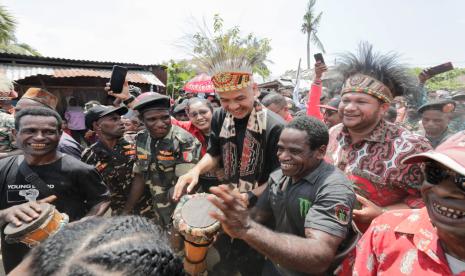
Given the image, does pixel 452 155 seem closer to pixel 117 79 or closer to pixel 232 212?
pixel 232 212

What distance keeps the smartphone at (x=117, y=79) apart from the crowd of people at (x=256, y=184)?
4.8 inches

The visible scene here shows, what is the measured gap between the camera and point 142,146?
3.41 m

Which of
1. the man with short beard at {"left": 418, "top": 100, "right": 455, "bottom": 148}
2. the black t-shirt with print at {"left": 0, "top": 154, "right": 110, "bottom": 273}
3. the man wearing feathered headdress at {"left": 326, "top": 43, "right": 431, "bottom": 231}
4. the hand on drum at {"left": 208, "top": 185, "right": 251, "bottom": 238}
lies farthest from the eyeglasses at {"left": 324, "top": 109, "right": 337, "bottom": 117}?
the hand on drum at {"left": 208, "top": 185, "right": 251, "bottom": 238}

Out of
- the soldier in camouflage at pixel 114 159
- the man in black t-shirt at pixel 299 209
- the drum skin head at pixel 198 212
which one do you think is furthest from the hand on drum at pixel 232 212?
the soldier in camouflage at pixel 114 159

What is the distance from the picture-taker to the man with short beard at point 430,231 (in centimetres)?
125

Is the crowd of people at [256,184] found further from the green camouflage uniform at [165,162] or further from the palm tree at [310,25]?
the palm tree at [310,25]

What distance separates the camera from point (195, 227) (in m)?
2.08

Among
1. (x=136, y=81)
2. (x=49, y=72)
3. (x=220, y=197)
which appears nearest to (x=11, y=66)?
(x=49, y=72)

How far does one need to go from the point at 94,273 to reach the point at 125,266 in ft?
0.25

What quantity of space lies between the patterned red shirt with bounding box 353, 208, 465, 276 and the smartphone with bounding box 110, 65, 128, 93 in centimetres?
397

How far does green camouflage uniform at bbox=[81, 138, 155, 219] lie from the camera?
11.9 ft

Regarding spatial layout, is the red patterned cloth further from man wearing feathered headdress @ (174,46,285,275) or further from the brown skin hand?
Result: man wearing feathered headdress @ (174,46,285,275)

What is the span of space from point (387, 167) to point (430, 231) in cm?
80

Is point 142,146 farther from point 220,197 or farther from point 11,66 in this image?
point 11,66
